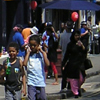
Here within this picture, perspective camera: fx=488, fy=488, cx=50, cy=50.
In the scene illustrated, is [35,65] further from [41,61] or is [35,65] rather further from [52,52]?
[52,52]

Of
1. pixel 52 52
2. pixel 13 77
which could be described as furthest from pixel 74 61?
pixel 13 77

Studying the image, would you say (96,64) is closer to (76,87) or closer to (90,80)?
(90,80)

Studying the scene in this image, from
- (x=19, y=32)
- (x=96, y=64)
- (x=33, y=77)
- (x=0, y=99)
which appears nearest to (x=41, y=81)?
(x=33, y=77)

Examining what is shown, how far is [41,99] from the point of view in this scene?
8906mm

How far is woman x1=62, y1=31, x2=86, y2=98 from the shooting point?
458 inches

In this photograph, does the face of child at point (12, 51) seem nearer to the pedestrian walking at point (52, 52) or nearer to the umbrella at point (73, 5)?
the pedestrian walking at point (52, 52)

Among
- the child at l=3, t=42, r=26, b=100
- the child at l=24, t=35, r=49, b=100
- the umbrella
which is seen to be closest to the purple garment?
the child at l=24, t=35, r=49, b=100

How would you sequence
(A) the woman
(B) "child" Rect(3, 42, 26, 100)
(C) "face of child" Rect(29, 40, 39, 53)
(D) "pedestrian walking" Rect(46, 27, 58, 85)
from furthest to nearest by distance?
1. (D) "pedestrian walking" Rect(46, 27, 58, 85)
2. (A) the woman
3. (C) "face of child" Rect(29, 40, 39, 53)
4. (B) "child" Rect(3, 42, 26, 100)

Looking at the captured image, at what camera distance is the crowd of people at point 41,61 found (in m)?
8.20

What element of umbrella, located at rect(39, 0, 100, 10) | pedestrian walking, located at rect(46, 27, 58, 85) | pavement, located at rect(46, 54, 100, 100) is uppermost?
umbrella, located at rect(39, 0, 100, 10)

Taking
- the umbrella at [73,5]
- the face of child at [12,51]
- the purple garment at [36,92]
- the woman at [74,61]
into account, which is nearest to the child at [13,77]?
the face of child at [12,51]

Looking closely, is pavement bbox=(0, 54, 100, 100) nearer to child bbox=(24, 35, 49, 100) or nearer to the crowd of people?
the crowd of people

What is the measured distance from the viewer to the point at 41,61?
8.77 metres

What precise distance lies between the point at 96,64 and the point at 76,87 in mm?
8941
